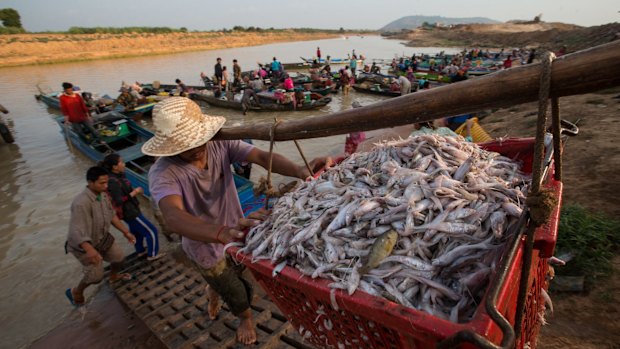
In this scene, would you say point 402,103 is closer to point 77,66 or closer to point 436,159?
point 436,159

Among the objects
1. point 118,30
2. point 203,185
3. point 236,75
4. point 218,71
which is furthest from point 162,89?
point 118,30

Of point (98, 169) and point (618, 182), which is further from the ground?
point (98, 169)

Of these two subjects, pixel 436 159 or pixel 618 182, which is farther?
pixel 618 182

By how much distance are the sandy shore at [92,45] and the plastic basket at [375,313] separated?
178ft

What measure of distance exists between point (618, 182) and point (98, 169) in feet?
26.5

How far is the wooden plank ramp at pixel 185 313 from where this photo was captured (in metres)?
3.60

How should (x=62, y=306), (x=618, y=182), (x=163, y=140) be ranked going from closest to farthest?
(x=163, y=140) → (x=618, y=182) → (x=62, y=306)

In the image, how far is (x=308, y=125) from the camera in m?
1.90

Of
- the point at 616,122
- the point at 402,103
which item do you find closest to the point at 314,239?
the point at 402,103

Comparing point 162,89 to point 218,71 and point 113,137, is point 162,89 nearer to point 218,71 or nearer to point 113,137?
point 218,71

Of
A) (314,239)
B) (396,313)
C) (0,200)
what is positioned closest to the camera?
A: (396,313)

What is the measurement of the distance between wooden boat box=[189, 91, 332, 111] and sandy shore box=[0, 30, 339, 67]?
37185 millimetres

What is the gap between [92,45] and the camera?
5088 cm

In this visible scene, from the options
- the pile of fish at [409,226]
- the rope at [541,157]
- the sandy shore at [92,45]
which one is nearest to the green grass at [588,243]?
the pile of fish at [409,226]
